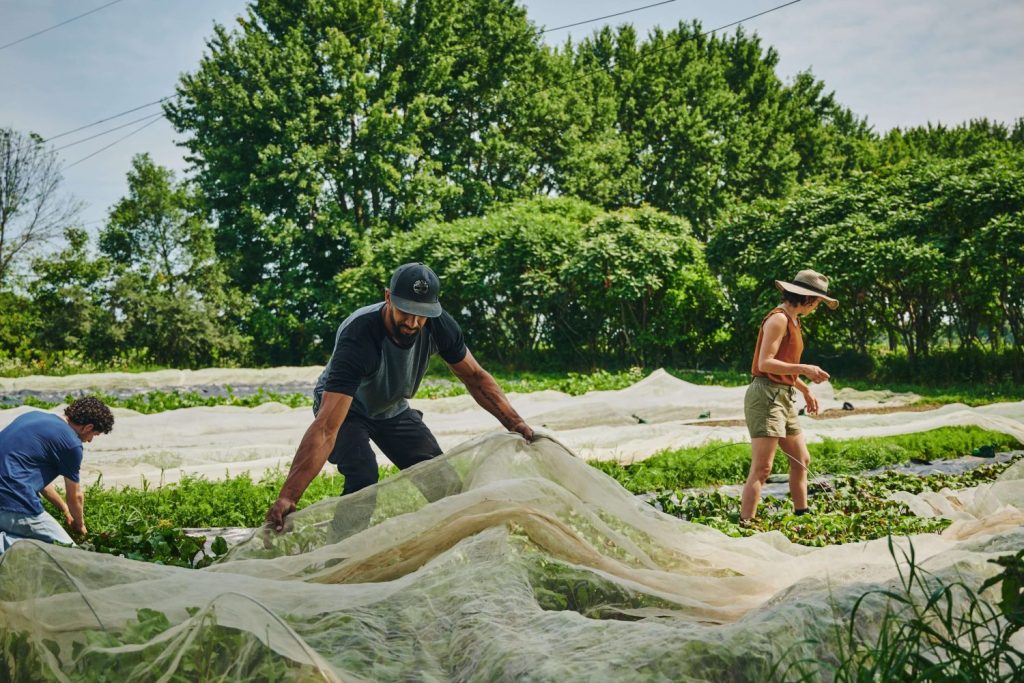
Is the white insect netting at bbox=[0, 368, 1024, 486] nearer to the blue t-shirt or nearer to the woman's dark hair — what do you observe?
the blue t-shirt

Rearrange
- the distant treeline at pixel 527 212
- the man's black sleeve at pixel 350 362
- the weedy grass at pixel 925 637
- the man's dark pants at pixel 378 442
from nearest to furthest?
the weedy grass at pixel 925 637, the man's black sleeve at pixel 350 362, the man's dark pants at pixel 378 442, the distant treeline at pixel 527 212

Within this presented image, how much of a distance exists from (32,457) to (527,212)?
65.0 ft

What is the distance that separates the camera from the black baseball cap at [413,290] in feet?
14.2

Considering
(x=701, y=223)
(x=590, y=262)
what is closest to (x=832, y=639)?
(x=590, y=262)

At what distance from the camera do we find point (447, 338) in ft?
15.9

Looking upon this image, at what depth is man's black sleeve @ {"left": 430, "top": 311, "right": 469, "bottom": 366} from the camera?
4820 millimetres

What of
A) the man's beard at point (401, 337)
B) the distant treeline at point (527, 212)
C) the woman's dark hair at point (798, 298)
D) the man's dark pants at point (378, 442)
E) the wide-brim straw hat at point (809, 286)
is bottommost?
the man's dark pants at point (378, 442)

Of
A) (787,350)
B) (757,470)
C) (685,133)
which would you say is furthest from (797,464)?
(685,133)

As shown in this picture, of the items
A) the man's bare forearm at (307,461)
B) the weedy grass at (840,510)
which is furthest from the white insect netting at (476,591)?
the weedy grass at (840,510)

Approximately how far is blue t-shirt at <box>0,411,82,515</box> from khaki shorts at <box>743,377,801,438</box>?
179 inches

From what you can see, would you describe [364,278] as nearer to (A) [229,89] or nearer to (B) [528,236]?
(B) [528,236]

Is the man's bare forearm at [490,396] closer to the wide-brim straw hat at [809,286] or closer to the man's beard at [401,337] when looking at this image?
the man's beard at [401,337]

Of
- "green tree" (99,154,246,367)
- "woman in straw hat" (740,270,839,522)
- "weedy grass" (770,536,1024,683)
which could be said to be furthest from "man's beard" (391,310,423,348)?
"green tree" (99,154,246,367)

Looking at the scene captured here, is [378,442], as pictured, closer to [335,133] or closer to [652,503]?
[652,503]
